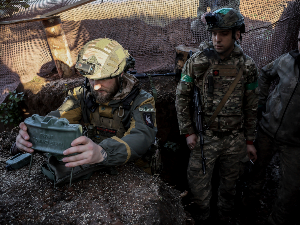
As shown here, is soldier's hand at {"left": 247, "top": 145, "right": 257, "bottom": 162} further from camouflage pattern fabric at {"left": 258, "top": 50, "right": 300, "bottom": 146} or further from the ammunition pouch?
the ammunition pouch

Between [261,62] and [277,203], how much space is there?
257 centimetres

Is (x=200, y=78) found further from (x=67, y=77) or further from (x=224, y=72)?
(x=67, y=77)

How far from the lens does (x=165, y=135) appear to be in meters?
4.43

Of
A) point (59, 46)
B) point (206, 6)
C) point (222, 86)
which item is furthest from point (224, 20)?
point (59, 46)

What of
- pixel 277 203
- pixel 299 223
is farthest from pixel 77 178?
pixel 299 223

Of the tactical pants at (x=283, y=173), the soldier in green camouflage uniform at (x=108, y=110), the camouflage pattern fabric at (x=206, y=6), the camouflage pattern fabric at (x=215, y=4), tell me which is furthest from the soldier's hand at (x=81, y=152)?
the camouflage pattern fabric at (x=206, y=6)

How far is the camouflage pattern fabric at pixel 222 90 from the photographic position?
8.51 ft

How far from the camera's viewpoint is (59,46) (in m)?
4.55

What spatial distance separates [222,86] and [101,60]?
1.53m

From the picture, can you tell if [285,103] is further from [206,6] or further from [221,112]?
[206,6]

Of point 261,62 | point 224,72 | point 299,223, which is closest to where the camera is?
point 224,72

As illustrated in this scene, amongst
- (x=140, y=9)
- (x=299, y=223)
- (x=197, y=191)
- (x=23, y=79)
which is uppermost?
(x=140, y=9)

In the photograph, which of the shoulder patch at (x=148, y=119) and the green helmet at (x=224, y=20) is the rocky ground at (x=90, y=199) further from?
the green helmet at (x=224, y=20)

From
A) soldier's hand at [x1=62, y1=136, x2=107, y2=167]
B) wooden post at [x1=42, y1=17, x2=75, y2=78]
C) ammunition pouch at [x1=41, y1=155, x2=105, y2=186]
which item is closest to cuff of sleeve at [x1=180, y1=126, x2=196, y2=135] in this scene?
ammunition pouch at [x1=41, y1=155, x2=105, y2=186]
